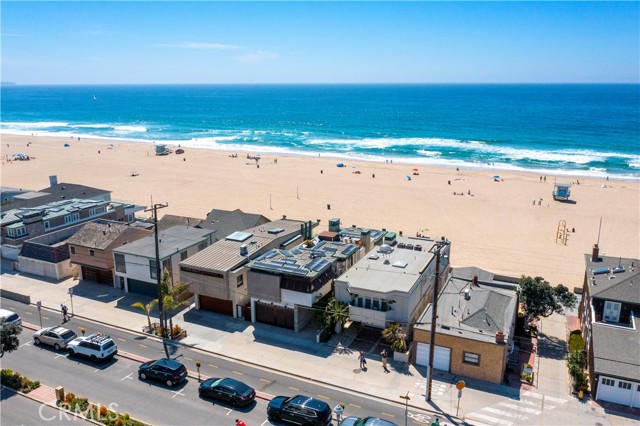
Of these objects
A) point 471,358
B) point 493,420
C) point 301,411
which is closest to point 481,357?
point 471,358

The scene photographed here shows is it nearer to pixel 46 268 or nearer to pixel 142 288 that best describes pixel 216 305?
pixel 142 288

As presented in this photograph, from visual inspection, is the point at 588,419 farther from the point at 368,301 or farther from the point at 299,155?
the point at 299,155

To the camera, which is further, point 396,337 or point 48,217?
point 48,217

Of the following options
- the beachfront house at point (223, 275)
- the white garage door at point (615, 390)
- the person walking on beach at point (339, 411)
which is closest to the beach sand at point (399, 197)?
the white garage door at point (615, 390)

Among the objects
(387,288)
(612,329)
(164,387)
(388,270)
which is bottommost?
(164,387)

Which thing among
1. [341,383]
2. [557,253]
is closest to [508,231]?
[557,253]

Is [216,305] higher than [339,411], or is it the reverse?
[339,411]

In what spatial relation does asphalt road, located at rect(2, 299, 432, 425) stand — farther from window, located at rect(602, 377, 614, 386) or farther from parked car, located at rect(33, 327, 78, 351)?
window, located at rect(602, 377, 614, 386)

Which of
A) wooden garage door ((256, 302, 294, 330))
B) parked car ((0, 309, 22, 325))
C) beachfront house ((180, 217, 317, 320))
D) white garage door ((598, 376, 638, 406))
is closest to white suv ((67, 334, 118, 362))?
parked car ((0, 309, 22, 325))
